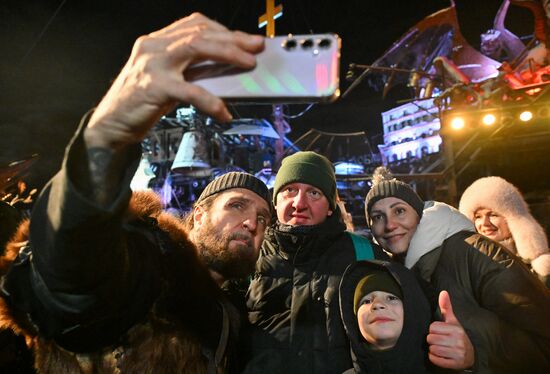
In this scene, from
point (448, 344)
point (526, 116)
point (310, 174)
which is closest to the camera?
point (448, 344)

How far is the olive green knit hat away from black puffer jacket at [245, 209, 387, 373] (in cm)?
33

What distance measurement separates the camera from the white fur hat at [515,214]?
395cm

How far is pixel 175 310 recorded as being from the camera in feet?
6.40

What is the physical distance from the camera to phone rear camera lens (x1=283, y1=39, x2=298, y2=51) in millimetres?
1096

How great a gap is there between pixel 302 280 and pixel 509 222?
10.5 ft

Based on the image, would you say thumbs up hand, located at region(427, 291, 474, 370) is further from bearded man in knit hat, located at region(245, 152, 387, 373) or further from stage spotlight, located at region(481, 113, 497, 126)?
stage spotlight, located at region(481, 113, 497, 126)

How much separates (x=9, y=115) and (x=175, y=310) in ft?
96.6

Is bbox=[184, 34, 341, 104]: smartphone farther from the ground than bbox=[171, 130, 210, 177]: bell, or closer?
closer

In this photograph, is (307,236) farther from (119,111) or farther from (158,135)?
(158,135)

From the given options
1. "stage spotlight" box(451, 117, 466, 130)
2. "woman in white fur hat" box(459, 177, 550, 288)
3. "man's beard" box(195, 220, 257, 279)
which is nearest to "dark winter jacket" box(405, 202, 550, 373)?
"man's beard" box(195, 220, 257, 279)

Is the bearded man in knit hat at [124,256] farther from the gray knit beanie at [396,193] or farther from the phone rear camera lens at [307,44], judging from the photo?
the gray knit beanie at [396,193]

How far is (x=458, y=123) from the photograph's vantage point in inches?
444

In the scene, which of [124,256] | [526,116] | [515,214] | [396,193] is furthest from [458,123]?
[124,256]

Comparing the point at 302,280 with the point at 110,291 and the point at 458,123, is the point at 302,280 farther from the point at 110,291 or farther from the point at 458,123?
the point at 458,123
